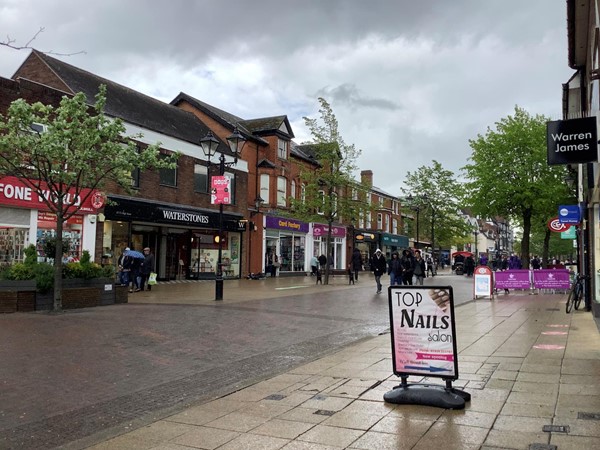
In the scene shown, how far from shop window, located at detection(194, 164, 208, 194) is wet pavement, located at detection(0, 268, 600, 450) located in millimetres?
16167

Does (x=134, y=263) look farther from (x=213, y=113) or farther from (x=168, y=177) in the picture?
(x=213, y=113)

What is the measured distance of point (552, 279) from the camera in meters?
20.3

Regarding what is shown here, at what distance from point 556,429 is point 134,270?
56.9ft

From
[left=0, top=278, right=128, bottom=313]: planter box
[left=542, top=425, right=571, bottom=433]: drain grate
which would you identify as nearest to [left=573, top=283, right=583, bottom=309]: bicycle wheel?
[left=542, top=425, right=571, bottom=433]: drain grate

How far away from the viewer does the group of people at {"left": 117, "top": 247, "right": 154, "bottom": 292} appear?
62.5 feet

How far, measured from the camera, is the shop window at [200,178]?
90.3 feet

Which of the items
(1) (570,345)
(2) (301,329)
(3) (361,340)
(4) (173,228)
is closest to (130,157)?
(2) (301,329)

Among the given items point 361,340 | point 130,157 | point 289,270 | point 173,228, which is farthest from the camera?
point 289,270

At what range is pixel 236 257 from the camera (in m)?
30.8

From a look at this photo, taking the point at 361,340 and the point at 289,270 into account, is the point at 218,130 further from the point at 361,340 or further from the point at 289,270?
the point at 361,340

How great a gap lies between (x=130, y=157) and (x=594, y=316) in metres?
11.9

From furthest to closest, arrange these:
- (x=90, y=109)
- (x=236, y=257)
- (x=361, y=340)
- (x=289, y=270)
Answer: (x=289, y=270)
(x=236, y=257)
(x=90, y=109)
(x=361, y=340)

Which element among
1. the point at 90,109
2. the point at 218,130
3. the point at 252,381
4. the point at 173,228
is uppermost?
the point at 218,130

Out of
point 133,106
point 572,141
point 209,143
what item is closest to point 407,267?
point 209,143
